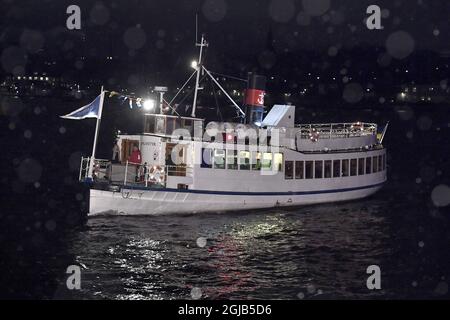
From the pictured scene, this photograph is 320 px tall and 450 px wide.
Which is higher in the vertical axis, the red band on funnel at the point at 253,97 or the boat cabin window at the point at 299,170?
the red band on funnel at the point at 253,97

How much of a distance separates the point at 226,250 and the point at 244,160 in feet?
26.6

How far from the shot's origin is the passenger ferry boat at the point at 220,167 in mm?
34312

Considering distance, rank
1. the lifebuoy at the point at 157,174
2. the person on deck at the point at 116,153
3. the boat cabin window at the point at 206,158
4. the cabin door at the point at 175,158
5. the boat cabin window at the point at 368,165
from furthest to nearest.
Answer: the boat cabin window at the point at 368,165, the person on deck at the point at 116,153, the boat cabin window at the point at 206,158, the cabin door at the point at 175,158, the lifebuoy at the point at 157,174

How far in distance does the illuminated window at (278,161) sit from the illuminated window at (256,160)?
0.99 metres

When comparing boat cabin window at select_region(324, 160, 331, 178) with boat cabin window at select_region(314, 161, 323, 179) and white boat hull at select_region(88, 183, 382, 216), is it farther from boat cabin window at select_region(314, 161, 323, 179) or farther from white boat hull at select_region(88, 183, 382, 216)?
white boat hull at select_region(88, 183, 382, 216)

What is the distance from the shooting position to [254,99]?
40094 millimetres

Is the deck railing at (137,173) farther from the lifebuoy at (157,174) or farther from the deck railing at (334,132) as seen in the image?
the deck railing at (334,132)

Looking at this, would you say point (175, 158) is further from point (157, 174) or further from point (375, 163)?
point (375, 163)

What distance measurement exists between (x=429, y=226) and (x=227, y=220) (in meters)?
11.5

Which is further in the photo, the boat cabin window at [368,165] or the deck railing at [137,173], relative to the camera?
the boat cabin window at [368,165]

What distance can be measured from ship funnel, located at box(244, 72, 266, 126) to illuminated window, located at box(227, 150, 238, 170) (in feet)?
14.2

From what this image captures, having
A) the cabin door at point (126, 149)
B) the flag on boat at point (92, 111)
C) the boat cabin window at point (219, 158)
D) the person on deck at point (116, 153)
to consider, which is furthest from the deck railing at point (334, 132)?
the flag on boat at point (92, 111)

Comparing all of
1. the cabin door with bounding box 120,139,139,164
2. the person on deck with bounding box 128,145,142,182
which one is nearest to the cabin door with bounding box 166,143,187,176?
the person on deck with bounding box 128,145,142,182

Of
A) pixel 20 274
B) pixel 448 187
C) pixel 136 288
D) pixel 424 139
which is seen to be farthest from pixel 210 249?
pixel 424 139
